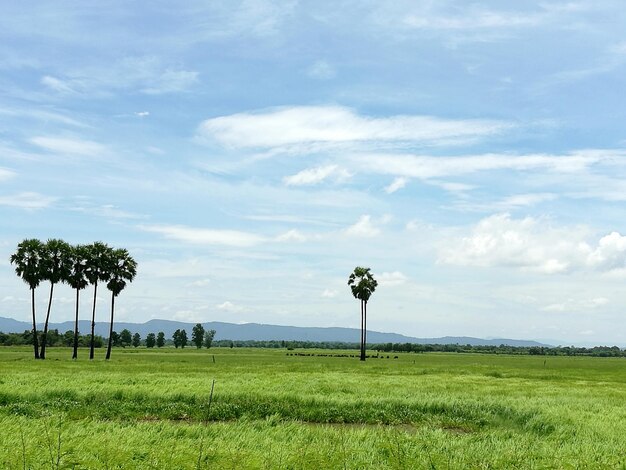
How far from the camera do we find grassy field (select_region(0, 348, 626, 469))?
14453 mm

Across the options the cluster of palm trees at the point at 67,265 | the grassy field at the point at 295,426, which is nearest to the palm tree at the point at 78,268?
the cluster of palm trees at the point at 67,265

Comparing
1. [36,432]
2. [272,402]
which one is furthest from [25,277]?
[36,432]

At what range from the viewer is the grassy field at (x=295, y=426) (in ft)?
47.4

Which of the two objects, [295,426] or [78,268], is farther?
[78,268]

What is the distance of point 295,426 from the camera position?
20.8 m

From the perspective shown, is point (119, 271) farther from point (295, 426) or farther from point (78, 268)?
point (295, 426)

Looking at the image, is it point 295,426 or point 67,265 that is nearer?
point 295,426

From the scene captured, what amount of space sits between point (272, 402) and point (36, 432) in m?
13.2

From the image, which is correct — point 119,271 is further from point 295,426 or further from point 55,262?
point 295,426

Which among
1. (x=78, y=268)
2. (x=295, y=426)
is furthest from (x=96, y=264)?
(x=295, y=426)

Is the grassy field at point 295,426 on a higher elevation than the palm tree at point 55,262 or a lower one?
lower

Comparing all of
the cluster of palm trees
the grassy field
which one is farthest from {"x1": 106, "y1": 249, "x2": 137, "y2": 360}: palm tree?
the grassy field

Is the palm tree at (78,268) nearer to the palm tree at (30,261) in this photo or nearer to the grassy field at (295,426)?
the palm tree at (30,261)

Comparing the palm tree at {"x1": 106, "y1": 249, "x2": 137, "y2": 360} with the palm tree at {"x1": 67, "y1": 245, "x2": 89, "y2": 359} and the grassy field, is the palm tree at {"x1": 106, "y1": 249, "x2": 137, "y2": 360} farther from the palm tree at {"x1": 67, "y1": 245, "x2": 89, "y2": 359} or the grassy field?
the grassy field
